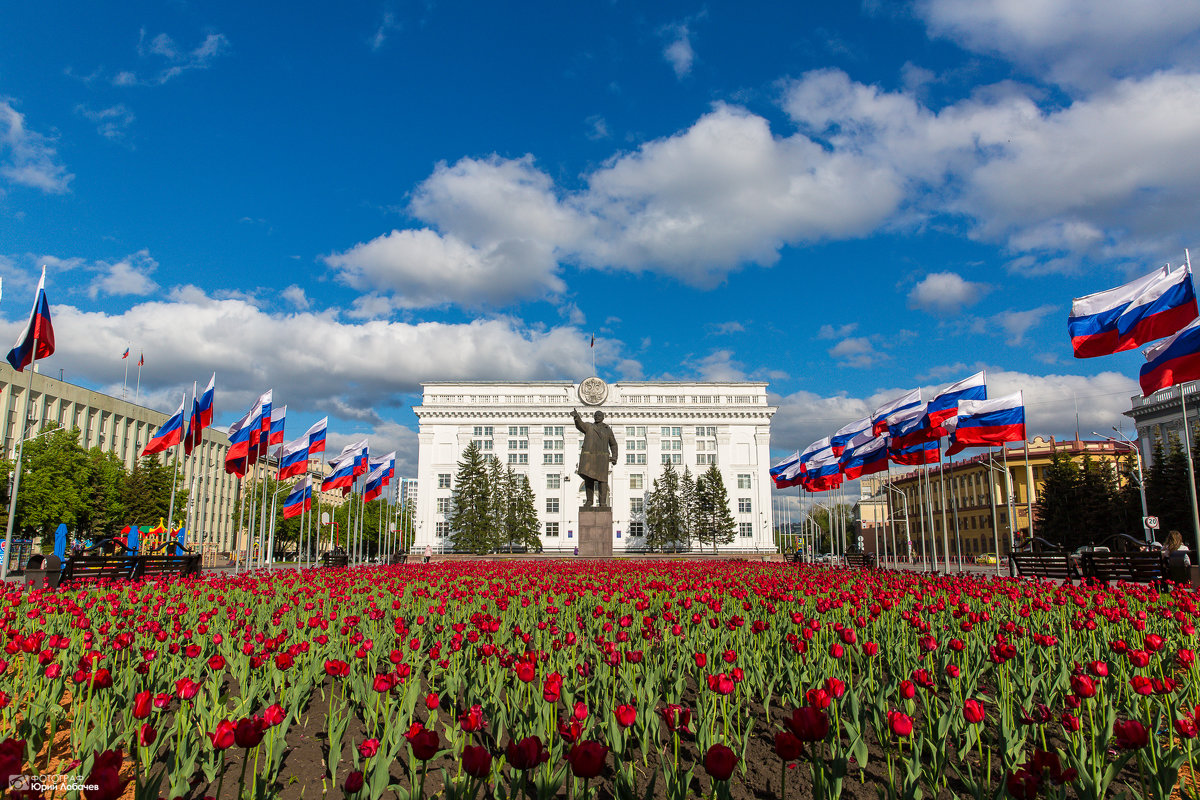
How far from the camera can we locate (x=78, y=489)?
4631cm

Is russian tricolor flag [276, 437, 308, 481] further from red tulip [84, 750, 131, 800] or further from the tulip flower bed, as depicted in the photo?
red tulip [84, 750, 131, 800]

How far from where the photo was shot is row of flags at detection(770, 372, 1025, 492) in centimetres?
2212

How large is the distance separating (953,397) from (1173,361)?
855 cm

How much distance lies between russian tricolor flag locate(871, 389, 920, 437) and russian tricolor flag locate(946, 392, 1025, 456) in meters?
2.41

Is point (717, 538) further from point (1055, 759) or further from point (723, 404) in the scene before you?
point (1055, 759)

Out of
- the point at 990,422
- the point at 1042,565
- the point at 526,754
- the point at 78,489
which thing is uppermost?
the point at 990,422

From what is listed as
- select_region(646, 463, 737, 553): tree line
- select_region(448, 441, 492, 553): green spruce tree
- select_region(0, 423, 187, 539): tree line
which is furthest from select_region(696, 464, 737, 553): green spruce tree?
select_region(0, 423, 187, 539): tree line

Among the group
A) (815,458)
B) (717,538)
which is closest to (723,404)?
(717,538)

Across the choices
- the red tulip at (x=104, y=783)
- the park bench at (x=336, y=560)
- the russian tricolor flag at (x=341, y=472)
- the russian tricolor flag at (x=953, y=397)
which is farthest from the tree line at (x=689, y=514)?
the red tulip at (x=104, y=783)

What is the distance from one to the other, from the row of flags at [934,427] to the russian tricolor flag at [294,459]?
76.7 ft

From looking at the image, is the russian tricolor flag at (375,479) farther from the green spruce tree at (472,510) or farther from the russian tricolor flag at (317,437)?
the green spruce tree at (472,510)

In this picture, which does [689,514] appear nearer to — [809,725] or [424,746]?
[809,725]

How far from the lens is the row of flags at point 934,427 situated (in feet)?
72.6

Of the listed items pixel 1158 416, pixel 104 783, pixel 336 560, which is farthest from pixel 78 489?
pixel 1158 416
